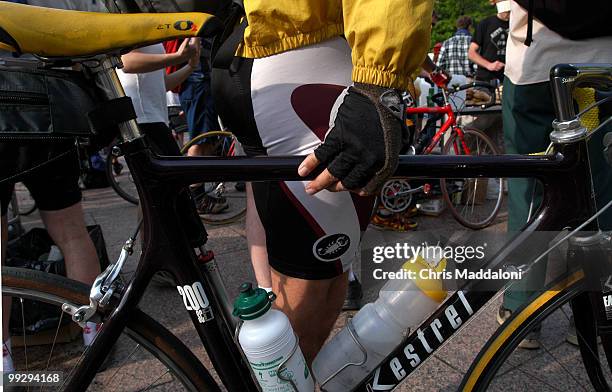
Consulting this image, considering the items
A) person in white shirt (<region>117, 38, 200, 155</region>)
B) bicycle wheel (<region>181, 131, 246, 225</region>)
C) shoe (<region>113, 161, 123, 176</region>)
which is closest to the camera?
person in white shirt (<region>117, 38, 200, 155</region>)

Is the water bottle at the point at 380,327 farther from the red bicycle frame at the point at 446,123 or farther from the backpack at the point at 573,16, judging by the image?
the red bicycle frame at the point at 446,123

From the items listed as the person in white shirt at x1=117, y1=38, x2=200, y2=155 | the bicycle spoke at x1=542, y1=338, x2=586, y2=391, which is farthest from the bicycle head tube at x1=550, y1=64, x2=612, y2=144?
the person in white shirt at x1=117, y1=38, x2=200, y2=155

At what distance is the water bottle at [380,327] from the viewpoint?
4.18 feet

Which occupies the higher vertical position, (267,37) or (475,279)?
(267,37)

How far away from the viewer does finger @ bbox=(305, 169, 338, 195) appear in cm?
103

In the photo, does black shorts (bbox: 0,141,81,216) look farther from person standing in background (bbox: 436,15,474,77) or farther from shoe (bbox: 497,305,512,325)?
person standing in background (bbox: 436,15,474,77)

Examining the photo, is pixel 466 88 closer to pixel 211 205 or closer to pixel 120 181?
pixel 211 205

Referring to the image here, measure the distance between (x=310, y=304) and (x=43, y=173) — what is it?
114cm

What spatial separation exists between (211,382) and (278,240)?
43cm

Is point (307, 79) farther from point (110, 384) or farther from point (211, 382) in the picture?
point (110, 384)

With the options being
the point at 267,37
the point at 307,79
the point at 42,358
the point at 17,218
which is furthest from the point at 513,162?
the point at 17,218

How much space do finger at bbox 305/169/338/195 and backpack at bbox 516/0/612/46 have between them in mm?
1132

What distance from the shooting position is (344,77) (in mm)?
1225

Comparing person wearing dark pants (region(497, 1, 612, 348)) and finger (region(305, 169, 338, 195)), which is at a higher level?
finger (region(305, 169, 338, 195))
